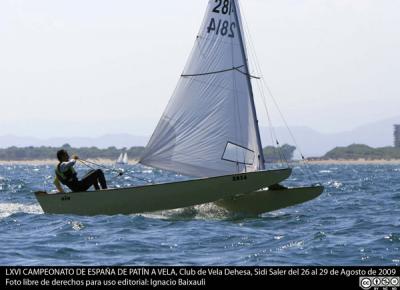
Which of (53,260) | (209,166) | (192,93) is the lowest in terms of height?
(53,260)

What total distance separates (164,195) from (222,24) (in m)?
4.95

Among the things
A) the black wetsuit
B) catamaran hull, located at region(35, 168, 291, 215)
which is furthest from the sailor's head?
catamaran hull, located at region(35, 168, 291, 215)

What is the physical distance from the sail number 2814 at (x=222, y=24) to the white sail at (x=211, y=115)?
27 mm

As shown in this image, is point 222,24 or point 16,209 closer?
point 222,24

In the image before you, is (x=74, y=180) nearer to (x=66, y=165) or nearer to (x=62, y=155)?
(x=66, y=165)

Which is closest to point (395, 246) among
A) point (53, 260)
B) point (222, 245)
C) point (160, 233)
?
point (222, 245)

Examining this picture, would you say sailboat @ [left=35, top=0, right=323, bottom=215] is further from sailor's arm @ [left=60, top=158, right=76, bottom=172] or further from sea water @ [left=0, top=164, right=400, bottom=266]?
sailor's arm @ [left=60, top=158, right=76, bottom=172]

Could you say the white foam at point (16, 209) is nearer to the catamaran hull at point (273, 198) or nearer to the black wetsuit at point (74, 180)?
the black wetsuit at point (74, 180)

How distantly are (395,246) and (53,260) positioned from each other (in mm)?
6579

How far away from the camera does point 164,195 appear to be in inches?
854

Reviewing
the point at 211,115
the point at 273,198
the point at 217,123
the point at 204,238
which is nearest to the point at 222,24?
the point at 211,115

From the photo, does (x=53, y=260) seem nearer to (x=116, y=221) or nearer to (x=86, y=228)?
(x=86, y=228)

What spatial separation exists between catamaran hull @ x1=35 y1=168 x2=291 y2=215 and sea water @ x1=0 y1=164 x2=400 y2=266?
0.33 meters

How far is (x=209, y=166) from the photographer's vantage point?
74.4ft
